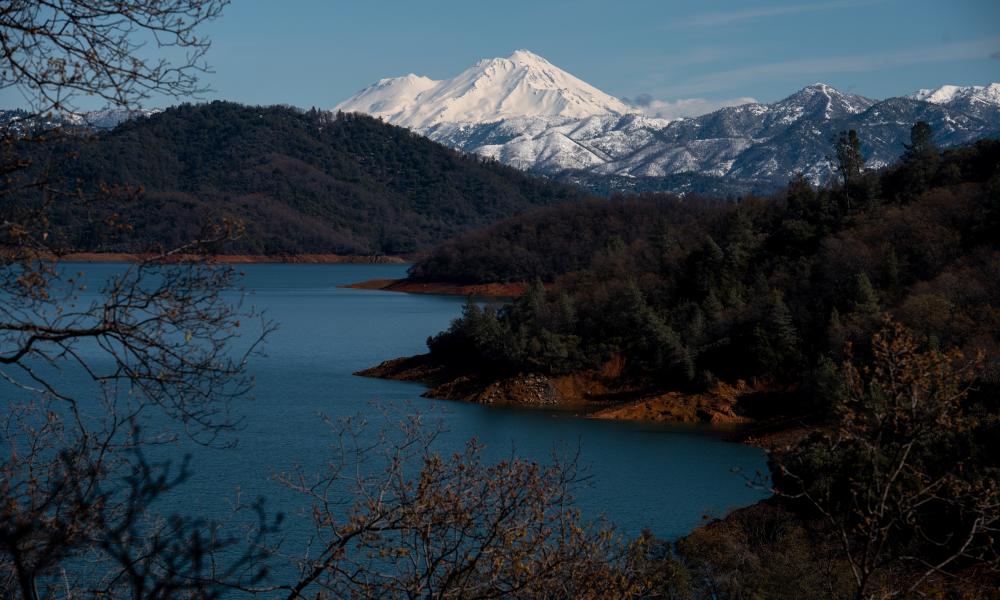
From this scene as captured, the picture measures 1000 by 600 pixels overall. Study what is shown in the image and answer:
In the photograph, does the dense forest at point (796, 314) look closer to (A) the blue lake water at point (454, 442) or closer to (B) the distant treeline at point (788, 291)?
(B) the distant treeline at point (788, 291)

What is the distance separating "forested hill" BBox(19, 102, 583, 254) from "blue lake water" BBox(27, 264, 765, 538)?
77.5 metres

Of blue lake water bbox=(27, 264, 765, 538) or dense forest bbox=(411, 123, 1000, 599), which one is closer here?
dense forest bbox=(411, 123, 1000, 599)

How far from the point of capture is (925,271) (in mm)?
32562

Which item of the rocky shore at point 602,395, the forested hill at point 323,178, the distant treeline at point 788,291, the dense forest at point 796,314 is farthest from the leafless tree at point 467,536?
the forested hill at point 323,178

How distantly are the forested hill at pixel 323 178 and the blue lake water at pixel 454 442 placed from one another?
7752 cm

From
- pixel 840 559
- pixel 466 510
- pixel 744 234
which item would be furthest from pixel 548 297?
pixel 466 510


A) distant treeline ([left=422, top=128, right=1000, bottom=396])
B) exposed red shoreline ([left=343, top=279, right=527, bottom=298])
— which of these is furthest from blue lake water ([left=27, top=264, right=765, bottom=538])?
exposed red shoreline ([left=343, top=279, right=527, bottom=298])

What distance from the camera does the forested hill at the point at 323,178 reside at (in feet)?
443

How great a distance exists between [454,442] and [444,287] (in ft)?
202

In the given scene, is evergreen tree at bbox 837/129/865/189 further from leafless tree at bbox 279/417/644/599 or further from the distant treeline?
leafless tree at bbox 279/417/644/599

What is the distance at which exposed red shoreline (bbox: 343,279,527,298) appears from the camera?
77.8m

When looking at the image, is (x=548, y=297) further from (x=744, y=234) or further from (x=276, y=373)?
(x=276, y=373)

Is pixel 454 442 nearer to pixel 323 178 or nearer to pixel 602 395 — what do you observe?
pixel 602 395

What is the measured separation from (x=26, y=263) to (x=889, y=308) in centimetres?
2958
